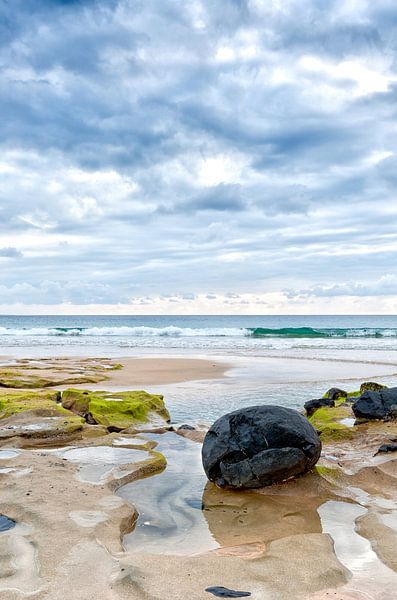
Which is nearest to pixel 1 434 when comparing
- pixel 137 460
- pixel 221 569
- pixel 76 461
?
pixel 76 461

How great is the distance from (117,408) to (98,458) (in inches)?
140

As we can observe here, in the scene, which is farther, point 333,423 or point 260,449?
point 333,423

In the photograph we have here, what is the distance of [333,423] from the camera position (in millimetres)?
9859

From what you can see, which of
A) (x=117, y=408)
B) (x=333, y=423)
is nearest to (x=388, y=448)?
(x=333, y=423)

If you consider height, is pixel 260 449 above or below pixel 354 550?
above

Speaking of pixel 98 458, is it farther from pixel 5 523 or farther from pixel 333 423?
pixel 333 423

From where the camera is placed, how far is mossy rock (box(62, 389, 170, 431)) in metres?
10.3

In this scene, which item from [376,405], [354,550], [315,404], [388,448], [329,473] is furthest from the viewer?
[315,404]

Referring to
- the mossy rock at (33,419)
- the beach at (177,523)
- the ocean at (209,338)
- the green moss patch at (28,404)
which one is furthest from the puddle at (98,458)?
the ocean at (209,338)

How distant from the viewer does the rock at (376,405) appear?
1005 centimetres

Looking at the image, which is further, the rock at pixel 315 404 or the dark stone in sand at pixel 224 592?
the rock at pixel 315 404

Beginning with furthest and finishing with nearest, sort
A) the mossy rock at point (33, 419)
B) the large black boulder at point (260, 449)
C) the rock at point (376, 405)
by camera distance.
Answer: the rock at point (376, 405) < the mossy rock at point (33, 419) < the large black boulder at point (260, 449)

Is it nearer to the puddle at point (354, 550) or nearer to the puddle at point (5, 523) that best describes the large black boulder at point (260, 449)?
the puddle at point (354, 550)

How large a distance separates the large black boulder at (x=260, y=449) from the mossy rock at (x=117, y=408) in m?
3.90
